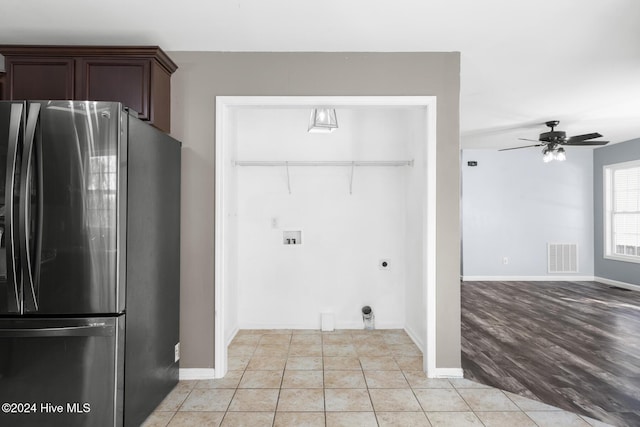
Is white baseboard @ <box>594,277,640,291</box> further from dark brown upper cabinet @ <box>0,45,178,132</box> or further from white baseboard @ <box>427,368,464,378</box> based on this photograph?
dark brown upper cabinet @ <box>0,45,178,132</box>

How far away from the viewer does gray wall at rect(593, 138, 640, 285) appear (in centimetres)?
648

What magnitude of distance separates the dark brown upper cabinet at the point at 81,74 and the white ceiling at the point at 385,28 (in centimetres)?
19

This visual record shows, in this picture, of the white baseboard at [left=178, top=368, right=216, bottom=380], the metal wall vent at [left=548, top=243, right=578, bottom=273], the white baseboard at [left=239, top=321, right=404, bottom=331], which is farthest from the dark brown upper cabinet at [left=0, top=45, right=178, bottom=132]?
the metal wall vent at [left=548, top=243, right=578, bottom=273]

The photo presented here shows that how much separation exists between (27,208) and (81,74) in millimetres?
1121

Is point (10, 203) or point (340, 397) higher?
point (10, 203)

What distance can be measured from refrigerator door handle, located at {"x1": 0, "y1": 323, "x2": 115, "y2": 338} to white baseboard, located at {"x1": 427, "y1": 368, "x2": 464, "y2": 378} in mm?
2280

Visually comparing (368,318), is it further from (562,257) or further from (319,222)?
(562,257)

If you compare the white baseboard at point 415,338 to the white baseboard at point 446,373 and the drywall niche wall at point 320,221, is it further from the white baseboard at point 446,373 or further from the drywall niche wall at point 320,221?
the white baseboard at point 446,373

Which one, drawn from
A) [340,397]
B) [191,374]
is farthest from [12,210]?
[340,397]

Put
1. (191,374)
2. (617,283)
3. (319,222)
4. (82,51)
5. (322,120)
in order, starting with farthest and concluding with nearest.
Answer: (617,283) < (319,222) < (322,120) < (191,374) < (82,51)

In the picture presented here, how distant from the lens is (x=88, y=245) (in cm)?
204

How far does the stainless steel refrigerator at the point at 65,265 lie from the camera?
77.6 inches

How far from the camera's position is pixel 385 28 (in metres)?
2.61

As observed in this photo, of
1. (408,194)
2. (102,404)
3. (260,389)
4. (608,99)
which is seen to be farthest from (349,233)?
(608,99)
